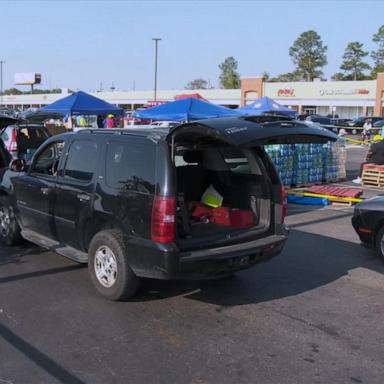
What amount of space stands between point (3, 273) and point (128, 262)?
2048mm

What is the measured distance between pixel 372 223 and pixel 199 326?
351 centimetres

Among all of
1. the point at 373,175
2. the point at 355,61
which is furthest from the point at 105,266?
the point at 355,61

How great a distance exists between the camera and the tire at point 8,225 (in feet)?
24.8

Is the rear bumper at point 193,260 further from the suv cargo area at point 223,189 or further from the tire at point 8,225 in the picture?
the tire at point 8,225

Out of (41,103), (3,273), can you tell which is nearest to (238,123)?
(3,273)

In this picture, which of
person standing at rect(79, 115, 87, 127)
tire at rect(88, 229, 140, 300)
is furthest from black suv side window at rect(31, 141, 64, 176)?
person standing at rect(79, 115, 87, 127)

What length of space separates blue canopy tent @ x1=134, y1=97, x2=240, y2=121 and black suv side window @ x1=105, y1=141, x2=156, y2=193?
35.8 ft

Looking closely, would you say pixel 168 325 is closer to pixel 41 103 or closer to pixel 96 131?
pixel 96 131

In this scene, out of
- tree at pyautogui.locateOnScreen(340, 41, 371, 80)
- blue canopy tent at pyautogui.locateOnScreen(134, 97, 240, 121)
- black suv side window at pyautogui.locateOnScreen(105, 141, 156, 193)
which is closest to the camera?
black suv side window at pyautogui.locateOnScreen(105, 141, 156, 193)

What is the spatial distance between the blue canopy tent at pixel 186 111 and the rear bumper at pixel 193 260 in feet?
36.9

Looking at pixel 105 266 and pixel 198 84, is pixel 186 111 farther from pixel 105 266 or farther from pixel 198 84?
pixel 198 84

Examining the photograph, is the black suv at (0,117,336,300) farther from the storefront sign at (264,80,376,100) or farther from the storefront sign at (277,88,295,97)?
the storefront sign at (277,88,295,97)

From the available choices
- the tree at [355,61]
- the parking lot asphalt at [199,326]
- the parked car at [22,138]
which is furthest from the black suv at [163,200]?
the tree at [355,61]

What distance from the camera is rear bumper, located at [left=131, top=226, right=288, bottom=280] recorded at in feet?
16.1
